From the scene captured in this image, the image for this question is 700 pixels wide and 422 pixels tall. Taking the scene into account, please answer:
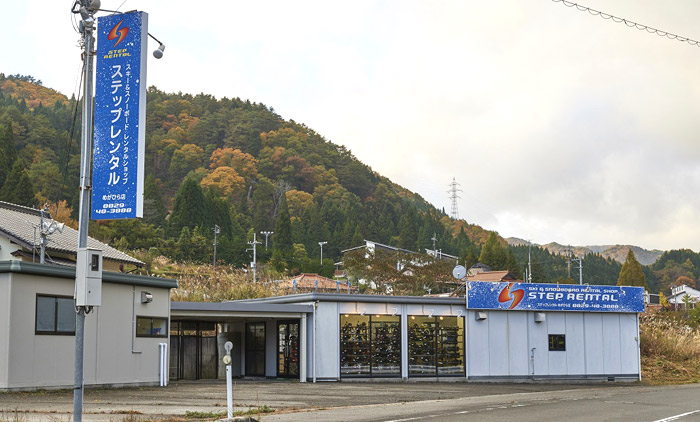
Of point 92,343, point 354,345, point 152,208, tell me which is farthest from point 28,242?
point 152,208

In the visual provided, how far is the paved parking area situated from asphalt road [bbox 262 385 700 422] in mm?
1202

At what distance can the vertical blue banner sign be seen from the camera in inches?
513

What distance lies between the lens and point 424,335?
1153 inches

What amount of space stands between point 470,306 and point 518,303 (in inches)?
81.2

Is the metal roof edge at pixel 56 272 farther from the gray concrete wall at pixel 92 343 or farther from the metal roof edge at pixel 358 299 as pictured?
the metal roof edge at pixel 358 299

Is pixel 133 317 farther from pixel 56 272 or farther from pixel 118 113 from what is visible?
pixel 118 113

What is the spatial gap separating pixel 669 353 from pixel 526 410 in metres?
23.9

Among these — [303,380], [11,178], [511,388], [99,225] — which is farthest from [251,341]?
[11,178]

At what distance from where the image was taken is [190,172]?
112m

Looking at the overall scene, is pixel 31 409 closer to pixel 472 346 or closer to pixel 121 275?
pixel 121 275

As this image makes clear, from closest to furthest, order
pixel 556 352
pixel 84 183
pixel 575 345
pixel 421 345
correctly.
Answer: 1. pixel 84 183
2. pixel 421 345
3. pixel 556 352
4. pixel 575 345

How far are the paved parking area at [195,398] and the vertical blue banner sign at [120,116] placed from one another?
3603mm

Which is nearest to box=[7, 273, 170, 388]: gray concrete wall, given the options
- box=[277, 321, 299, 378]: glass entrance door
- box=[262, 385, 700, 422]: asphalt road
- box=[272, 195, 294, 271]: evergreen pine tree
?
box=[277, 321, 299, 378]: glass entrance door

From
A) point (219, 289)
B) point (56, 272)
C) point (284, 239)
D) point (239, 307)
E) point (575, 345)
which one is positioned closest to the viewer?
point (56, 272)
